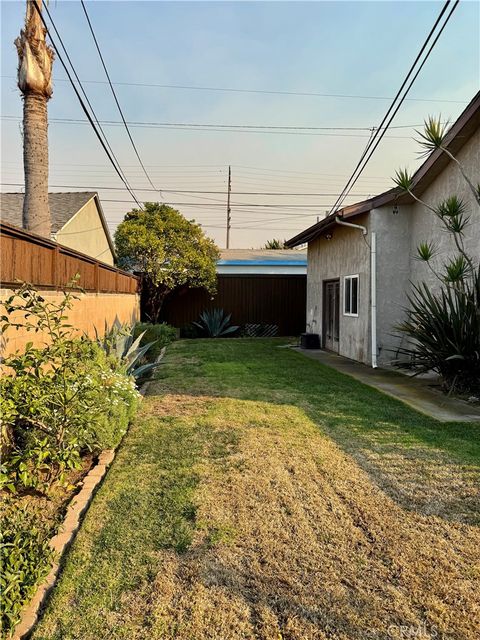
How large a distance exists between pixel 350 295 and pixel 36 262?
8.56m

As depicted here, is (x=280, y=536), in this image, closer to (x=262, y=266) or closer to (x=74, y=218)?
(x=74, y=218)

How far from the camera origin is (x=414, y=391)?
25.6ft

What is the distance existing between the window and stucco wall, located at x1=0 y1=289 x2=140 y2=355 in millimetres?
5710

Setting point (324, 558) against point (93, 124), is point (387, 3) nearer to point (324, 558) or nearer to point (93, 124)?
point (93, 124)

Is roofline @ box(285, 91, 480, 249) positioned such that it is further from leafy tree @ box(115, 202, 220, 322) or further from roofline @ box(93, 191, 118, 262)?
roofline @ box(93, 191, 118, 262)

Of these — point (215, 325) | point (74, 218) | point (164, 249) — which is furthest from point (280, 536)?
point (74, 218)

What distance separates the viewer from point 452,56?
957 centimetres

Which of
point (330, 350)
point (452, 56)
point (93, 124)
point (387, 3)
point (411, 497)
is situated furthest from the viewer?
point (330, 350)

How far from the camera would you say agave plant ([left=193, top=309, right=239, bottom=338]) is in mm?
17906

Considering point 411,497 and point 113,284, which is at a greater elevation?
point 113,284

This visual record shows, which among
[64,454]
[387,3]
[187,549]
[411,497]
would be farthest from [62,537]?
[387,3]

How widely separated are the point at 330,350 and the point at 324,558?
11.2 meters

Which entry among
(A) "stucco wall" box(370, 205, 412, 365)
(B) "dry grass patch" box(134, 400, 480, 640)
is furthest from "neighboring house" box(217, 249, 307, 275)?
(B) "dry grass patch" box(134, 400, 480, 640)

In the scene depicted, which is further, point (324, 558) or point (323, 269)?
point (323, 269)
